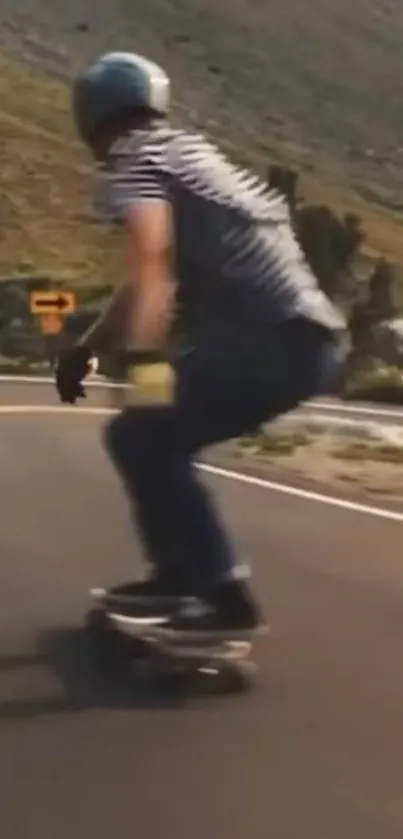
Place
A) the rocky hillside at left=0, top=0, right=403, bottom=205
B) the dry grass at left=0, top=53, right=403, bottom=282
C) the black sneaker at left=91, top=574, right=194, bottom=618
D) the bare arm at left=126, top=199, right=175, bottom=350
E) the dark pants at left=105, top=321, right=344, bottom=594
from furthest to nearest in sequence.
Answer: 1. the rocky hillside at left=0, top=0, right=403, bottom=205
2. the dry grass at left=0, top=53, right=403, bottom=282
3. the black sneaker at left=91, top=574, right=194, bottom=618
4. the dark pants at left=105, top=321, right=344, bottom=594
5. the bare arm at left=126, top=199, right=175, bottom=350

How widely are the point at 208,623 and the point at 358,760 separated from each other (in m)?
0.91

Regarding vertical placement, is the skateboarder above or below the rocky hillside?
above

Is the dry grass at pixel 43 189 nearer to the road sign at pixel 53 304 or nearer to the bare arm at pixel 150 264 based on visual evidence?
the road sign at pixel 53 304

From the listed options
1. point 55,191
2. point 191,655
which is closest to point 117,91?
point 191,655

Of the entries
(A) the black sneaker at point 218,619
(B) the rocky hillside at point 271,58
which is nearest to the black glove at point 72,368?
(A) the black sneaker at point 218,619

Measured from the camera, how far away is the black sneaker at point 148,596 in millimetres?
6711

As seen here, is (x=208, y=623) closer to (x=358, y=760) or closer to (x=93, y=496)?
(x=358, y=760)

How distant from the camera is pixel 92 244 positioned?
231 ft

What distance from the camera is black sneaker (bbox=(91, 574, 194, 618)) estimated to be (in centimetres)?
671

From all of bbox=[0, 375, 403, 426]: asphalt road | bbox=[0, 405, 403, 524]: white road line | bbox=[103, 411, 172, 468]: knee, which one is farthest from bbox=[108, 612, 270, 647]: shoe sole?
bbox=[0, 375, 403, 426]: asphalt road

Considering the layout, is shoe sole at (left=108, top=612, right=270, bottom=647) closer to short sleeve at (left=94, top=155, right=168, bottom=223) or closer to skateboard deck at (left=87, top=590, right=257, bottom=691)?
skateboard deck at (left=87, top=590, right=257, bottom=691)

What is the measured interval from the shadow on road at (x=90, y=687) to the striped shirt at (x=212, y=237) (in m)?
1.12

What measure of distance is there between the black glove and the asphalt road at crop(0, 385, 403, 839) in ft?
2.98

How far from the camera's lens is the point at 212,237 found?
21.1 ft
